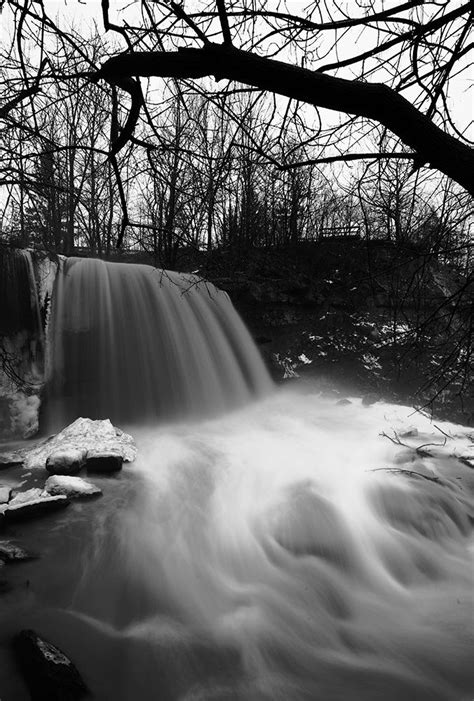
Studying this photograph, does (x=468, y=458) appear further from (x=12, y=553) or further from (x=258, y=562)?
(x=12, y=553)

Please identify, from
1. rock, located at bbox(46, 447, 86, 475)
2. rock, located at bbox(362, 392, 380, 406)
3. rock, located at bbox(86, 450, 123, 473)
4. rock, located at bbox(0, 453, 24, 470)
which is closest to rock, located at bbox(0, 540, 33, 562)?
rock, located at bbox(46, 447, 86, 475)

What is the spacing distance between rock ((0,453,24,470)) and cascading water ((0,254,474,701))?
4.98ft

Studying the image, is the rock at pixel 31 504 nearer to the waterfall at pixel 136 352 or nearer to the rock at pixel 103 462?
the rock at pixel 103 462

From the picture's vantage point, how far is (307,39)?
2.09 m

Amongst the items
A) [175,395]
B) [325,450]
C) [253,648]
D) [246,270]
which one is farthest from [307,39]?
[246,270]

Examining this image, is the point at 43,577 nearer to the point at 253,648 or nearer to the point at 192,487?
the point at 253,648

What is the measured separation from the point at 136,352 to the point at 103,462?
355 centimetres

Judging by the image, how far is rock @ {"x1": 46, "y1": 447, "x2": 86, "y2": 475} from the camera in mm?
4867

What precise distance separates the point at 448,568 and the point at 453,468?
2374 millimetres

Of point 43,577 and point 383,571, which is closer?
point 43,577

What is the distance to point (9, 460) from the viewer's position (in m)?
5.23

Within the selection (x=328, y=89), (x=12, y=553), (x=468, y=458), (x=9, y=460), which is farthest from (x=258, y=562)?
(x=468, y=458)

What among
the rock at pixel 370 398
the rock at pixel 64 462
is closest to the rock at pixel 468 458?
the rock at pixel 370 398

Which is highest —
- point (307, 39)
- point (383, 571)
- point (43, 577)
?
Answer: point (307, 39)
